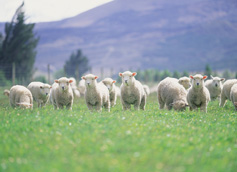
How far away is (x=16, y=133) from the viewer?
7.67m

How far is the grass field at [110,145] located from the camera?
5531mm

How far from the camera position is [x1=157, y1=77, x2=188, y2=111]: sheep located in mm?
13508

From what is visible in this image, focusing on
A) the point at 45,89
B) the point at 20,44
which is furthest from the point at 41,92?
the point at 20,44

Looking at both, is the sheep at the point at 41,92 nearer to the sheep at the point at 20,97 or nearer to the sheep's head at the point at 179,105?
the sheep at the point at 20,97

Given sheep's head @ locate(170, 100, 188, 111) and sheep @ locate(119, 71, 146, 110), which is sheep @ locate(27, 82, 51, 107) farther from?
sheep's head @ locate(170, 100, 188, 111)

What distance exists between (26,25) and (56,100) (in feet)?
136

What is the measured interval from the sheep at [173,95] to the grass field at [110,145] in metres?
4.06

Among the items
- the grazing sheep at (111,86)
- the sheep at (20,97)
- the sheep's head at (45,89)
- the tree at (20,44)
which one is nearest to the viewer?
the sheep at (20,97)

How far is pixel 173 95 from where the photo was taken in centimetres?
1395

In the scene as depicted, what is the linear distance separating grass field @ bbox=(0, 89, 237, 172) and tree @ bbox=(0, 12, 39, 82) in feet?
140

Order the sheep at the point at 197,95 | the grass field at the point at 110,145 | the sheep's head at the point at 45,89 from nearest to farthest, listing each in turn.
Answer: the grass field at the point at 110,145, the sheep at the point at 197,95, the sheep's head at the point at 45,89

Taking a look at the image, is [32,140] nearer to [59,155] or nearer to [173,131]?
[59,155]

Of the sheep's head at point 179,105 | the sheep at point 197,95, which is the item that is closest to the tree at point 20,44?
the sheep's head at point 179,105

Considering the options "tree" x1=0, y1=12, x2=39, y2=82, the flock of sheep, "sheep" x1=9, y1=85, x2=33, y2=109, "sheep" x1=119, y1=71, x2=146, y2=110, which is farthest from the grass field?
"tree" x1=0, y1=12, x2=39, y2=82
